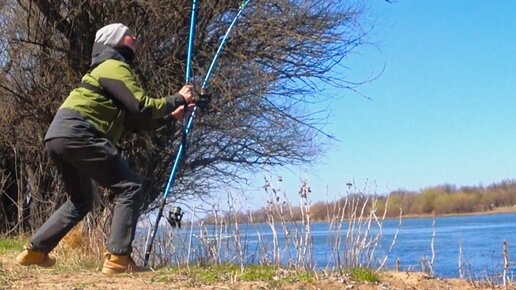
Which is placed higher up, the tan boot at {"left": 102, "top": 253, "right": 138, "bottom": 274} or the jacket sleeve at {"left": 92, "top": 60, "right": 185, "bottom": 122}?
the jacket sleeve at {"left": 92, "top": 60, "right": 185, "bottom": 122}

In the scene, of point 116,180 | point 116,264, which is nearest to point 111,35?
point 116,180

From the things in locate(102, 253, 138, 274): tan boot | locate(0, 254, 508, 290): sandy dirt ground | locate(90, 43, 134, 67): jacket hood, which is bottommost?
locate(0, 254, 508, 290): sandy dirt ground

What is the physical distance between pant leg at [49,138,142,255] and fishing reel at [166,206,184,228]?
3.72 ft

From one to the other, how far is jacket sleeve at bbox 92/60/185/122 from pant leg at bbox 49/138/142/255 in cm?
35

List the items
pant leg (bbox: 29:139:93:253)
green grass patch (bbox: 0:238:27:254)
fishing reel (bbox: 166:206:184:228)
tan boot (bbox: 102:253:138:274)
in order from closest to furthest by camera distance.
Result: tan boot (bbox: 102:253:138:274)
pant leg (bbox: 29:139:93:253)
fishing reel (bbox: 166:206:184:228)
green grass patch (bbox: 0:238:27:254)

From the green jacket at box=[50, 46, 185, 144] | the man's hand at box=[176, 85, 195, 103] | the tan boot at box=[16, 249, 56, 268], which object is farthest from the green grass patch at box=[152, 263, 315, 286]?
the man's hand at box=[176, 85, 195, 103]

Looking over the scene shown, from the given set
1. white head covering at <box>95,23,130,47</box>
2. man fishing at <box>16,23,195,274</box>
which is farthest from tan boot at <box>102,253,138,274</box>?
white head covering at <box>95,23,130,47</box>

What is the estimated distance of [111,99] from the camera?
19.8 ft


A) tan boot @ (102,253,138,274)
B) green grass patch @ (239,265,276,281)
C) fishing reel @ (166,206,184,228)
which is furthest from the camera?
fishing reel @ (166,206,184,228)

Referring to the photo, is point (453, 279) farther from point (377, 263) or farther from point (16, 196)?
point (16, 196)

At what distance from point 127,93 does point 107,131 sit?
0.39 m

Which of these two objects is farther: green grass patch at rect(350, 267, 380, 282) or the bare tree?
the bare tree

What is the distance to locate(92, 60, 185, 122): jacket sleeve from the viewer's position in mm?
5879

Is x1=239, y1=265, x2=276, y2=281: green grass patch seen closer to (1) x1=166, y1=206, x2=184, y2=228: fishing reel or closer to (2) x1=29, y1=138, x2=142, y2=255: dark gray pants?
(2) x1=29, y1=138, x2=142, y2=255: dark gray pants
